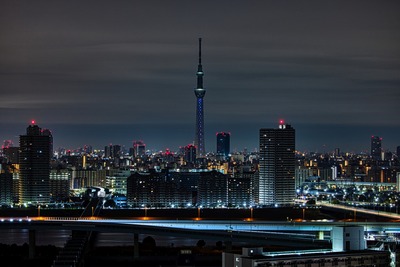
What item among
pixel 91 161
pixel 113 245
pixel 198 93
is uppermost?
pixel 198 93

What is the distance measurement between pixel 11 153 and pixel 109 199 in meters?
18.2

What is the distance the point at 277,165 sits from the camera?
56.7 metres

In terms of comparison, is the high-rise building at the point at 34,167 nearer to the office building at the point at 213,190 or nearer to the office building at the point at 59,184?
the office building at the point at 59,184

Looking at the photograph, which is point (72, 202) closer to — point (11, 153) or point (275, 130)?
point (275, 130)

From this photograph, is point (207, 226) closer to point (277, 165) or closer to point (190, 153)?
point (277, 165)

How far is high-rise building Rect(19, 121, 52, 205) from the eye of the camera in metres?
52.9

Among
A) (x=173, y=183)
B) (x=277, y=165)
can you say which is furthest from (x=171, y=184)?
(x=277, y=165)

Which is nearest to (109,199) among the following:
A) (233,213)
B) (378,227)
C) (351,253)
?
(233,213)

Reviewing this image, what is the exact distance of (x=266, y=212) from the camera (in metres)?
48.6

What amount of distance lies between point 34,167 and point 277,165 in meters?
13.3

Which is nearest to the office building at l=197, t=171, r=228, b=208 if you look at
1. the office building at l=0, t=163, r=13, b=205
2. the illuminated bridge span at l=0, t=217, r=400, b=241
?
the office building at l=0, t=163, r=13, b=205

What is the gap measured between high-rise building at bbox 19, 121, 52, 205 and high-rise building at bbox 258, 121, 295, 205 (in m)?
11.7

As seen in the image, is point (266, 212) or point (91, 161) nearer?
point (266, 212)

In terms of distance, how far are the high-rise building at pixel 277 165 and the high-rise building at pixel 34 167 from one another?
11664mm
